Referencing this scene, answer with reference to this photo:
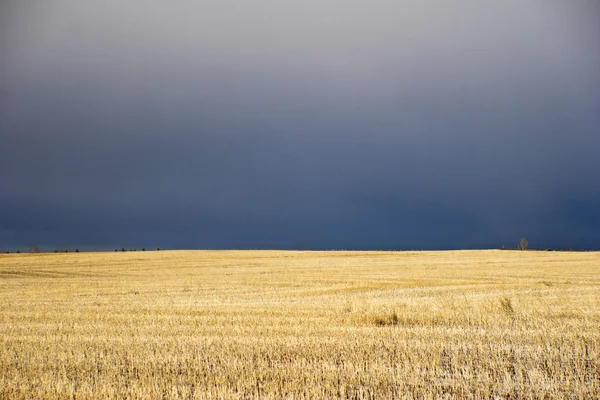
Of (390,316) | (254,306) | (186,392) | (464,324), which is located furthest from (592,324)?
(186,392)

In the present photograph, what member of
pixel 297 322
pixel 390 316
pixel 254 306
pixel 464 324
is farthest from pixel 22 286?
pixel 464 324

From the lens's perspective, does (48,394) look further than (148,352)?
No

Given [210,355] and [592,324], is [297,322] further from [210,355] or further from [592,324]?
[592,324]

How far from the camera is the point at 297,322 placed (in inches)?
628

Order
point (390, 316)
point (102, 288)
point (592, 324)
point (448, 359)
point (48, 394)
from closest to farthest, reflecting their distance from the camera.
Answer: point (48, 394)
point (448, 359)
point (592, 324)
point (390, 316)
point (102, 288)

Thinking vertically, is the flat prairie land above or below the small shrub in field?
below

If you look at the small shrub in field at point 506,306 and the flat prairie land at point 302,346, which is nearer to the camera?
the flat prairie land at point 302,346

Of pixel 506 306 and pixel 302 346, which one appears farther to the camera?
pixel 506 306

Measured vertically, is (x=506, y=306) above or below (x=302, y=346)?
above

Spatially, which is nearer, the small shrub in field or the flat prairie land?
the flat prairie land

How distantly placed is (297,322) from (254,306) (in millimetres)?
3896

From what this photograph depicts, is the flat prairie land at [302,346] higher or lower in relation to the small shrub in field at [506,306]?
lower

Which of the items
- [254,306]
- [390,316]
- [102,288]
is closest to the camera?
[390,316]

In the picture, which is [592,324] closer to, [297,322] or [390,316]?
[390,316]
